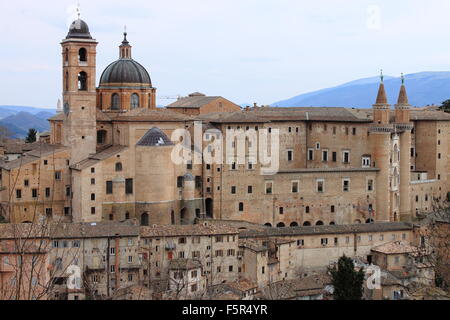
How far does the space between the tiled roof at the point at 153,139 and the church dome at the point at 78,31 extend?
273 inches

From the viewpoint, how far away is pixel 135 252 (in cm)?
3684

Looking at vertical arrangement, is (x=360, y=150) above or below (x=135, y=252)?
above

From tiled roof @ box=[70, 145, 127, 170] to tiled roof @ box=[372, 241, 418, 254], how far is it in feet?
50.9

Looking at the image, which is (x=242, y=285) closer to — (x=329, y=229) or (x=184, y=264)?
(x=184, y=264)

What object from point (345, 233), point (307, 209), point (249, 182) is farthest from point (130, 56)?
point (345, 233)

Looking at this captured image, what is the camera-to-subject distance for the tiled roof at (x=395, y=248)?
137 ft

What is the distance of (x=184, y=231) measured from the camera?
3869 cm

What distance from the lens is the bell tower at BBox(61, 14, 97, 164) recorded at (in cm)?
4397

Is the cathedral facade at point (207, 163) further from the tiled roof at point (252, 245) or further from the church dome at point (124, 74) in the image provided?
the tiled roof at point (252, 245)

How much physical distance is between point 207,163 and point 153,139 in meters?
4.27

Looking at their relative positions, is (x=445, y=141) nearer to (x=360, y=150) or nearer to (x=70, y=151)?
(x=360, y=150)

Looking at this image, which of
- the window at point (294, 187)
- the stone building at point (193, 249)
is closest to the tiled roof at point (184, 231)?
the stone building at point (193, 249)

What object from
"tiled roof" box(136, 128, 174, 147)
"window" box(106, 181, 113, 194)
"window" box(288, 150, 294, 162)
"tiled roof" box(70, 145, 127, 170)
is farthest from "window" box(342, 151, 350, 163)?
"window" box(106, 181, 113, 194)
